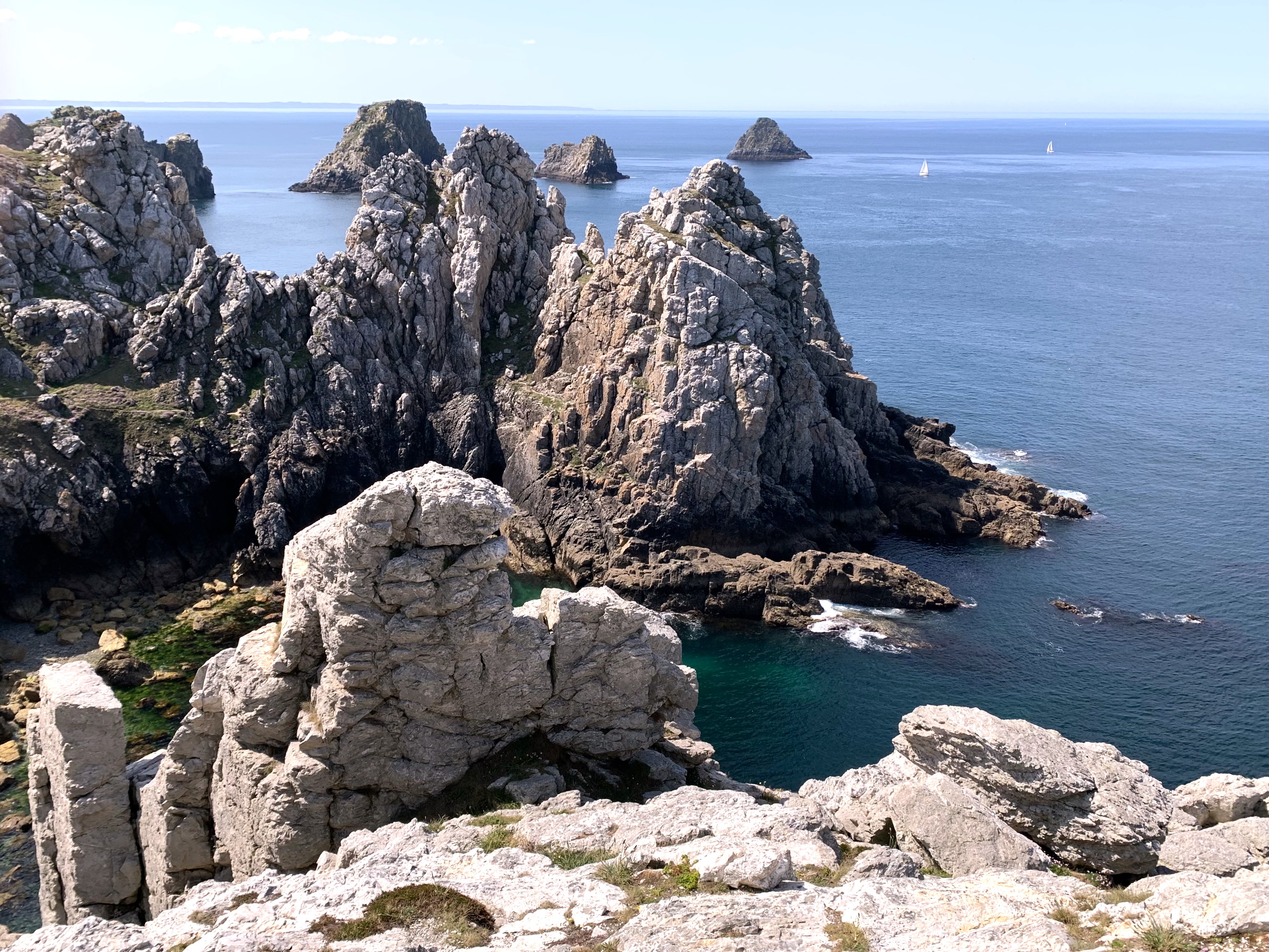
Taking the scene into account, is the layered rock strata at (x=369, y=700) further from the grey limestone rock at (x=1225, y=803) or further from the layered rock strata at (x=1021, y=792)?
the grey limestone rock at (x=1225, y=803)

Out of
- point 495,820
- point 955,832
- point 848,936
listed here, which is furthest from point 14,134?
point 848,936

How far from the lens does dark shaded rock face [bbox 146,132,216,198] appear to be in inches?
7539

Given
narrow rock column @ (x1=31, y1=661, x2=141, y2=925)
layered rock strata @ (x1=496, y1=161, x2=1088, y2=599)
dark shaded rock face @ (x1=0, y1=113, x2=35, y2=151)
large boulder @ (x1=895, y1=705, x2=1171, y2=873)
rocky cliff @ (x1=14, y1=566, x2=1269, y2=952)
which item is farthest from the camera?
dark shaded rock face @ (x1=0, y1=113, x2=35, y2=151)

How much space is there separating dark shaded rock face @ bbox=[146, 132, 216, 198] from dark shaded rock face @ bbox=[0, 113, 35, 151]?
105 m

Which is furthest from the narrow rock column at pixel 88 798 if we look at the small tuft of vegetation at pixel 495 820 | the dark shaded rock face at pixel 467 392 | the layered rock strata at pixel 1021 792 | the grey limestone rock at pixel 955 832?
the dark shaded rock face at pixel 467 392

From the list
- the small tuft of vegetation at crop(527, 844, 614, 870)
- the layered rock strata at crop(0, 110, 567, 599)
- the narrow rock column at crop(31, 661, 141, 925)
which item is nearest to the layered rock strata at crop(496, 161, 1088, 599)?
the layered rock strata at crop(0, 110, 567, 599)

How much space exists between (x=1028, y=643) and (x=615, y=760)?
36503 mm

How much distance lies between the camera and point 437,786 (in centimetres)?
3164

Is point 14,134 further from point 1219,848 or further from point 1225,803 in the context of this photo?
point 1219,848

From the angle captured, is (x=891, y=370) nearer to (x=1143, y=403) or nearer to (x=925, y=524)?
(x=1143, y=403)

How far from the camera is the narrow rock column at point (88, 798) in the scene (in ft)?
102

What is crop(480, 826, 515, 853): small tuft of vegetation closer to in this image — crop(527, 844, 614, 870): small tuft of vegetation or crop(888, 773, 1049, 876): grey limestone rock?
crop(527, 844, 614, 870): small tuft of vegetation

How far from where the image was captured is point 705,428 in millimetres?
70312

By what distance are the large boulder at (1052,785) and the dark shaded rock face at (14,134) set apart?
297ft
